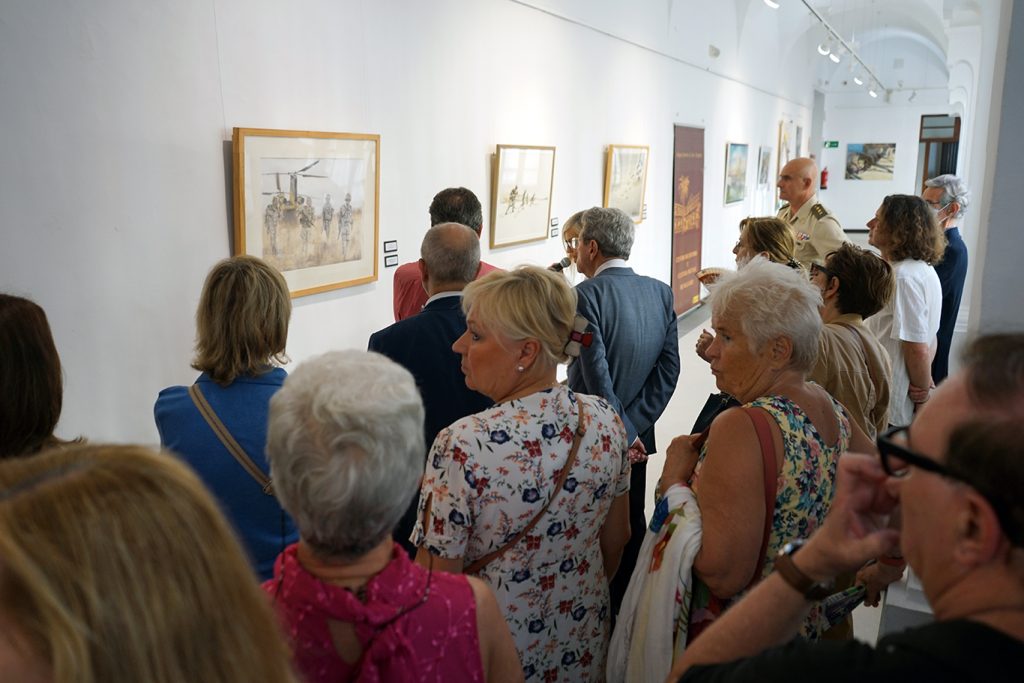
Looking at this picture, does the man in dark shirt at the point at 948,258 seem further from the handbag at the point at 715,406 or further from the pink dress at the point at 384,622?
the pink dress at the point at 384,622

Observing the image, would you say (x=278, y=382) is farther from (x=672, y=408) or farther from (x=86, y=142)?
(x=672, y=408)

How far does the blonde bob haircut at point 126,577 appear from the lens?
863 mm

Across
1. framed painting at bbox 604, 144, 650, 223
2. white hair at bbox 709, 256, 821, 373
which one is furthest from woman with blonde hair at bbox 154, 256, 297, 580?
framed painting at bbox 604, 144, 650, 223

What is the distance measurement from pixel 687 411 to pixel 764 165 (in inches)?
437

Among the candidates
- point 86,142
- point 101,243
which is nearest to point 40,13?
point 86,142

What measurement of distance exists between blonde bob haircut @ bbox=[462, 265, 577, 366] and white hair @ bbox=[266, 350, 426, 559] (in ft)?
2.73

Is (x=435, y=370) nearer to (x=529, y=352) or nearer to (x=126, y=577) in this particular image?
(x=529, y=352)

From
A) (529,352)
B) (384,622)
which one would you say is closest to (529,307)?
(529,352)

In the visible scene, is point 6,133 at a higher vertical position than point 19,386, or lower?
higher

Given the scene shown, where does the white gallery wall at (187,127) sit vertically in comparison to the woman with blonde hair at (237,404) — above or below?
above

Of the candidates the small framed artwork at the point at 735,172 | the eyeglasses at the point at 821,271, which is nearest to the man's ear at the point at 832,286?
the eyeglasses at the point at 821,271

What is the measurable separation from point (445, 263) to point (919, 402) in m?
2.93

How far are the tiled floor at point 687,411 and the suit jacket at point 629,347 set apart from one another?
130cm

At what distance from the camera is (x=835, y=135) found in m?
29.1
